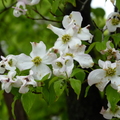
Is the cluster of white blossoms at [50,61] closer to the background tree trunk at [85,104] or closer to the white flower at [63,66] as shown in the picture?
the white flower at [63,66]

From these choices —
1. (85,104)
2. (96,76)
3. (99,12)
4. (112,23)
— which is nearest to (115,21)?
(112,23)

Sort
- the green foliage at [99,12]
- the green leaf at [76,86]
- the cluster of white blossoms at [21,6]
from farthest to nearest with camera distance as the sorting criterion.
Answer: the green foliage at [99,12], the cluster of white blossoms at [21,6], the green leaf at [76,86]

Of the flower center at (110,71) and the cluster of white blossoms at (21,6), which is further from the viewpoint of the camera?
the cluster of white blossoms at (21,6)

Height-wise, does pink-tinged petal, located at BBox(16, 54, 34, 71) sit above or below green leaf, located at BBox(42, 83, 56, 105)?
above

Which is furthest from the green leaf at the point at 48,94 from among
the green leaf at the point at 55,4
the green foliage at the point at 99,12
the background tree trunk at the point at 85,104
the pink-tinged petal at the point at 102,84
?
the green foliage at the point at 99,12

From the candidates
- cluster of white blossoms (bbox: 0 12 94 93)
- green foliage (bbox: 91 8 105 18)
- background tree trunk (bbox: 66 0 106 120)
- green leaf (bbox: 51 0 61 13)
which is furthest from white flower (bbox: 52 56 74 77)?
green foliage (bbox: 91 8 105 18)

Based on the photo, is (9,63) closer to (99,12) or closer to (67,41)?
(67,41)

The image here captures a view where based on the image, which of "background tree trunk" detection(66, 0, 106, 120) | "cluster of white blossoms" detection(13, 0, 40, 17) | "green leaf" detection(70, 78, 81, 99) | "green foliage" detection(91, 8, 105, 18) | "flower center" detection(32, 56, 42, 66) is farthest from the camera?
"green foliage" detection(91, 8, 105, 18)

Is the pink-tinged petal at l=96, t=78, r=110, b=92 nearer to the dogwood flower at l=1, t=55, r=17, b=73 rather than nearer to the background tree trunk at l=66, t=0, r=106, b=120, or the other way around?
the dogwood flower at l=1, t=55, r=17, b=73
